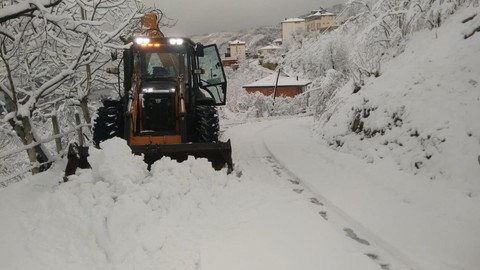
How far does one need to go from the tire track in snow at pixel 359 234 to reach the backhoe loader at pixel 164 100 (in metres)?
1.53

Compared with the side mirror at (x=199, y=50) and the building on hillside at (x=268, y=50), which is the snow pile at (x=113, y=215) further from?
the building on hillside at (x=268, y=50)

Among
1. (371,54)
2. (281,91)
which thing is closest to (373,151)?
(371,54)

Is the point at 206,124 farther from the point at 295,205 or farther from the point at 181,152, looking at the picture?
the point at 295,205

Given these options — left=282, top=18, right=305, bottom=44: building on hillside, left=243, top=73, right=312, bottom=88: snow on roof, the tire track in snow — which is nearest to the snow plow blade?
the tire track in snow

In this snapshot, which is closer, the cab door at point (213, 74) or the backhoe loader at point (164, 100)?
the backhoe loader at point (164, 100)

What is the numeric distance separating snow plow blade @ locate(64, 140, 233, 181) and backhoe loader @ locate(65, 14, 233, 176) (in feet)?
0.06

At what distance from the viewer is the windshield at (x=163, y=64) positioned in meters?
8.39

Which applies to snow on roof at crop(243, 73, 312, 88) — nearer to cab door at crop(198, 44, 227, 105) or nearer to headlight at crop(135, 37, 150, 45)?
cab door at crop(198, 44, 227, 105)

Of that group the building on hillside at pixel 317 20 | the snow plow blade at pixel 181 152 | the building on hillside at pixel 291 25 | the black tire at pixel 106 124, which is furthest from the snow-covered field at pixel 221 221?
the building on hillside at pixel 291 25

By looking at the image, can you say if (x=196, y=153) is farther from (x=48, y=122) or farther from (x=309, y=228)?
(x=48, y=122)

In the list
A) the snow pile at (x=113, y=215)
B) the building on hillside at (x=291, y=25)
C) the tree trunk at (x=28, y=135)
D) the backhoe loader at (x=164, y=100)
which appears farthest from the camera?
the building on hillside at (x=291, y=25)

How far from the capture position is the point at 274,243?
4.48 meters

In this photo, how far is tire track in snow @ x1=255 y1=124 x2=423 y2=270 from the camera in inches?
157

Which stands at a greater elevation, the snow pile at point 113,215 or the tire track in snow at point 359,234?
the snow pile at point 113,215
